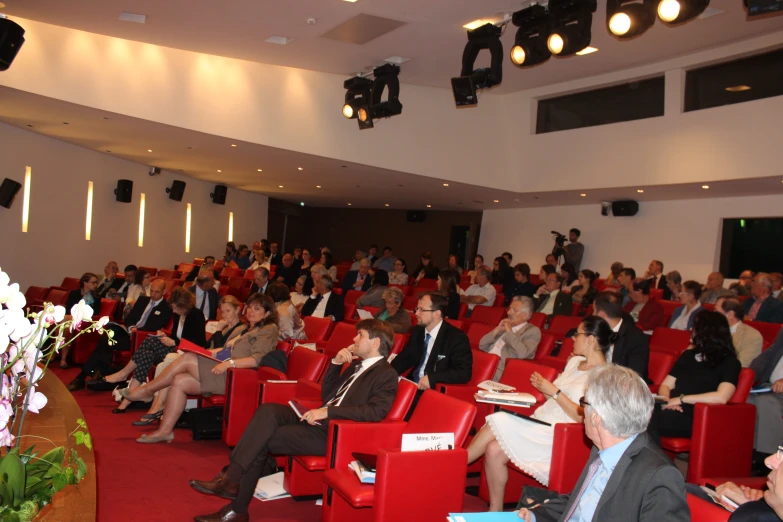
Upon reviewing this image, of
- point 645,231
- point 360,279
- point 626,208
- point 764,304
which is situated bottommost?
point 360,279

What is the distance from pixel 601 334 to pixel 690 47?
6531 millimetres

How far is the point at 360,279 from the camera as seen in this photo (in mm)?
Answer: 11219

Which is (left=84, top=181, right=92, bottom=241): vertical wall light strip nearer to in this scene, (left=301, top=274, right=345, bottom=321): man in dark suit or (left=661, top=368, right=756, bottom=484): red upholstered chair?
(left=301, top=274, right=345, bottom=321): man in dark suit

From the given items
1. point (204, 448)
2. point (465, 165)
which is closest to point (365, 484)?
point (204, 448)

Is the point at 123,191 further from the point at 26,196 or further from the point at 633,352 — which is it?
the point at 633,352

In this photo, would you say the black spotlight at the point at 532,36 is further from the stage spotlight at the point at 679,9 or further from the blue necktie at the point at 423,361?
the blue necktie at the point at 423,361

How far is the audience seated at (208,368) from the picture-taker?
525 centimetres

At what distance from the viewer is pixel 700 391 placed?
433cm

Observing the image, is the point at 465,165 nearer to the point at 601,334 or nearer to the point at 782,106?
the point at 782,106

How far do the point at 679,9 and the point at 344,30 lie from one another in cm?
391

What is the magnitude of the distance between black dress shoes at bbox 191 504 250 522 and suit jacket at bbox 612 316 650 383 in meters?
2.58

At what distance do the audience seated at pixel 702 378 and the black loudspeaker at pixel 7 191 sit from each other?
10.0 metres

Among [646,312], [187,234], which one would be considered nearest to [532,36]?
[646,312]

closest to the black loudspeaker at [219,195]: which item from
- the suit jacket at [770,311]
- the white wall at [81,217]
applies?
the white wall at [81,217]
